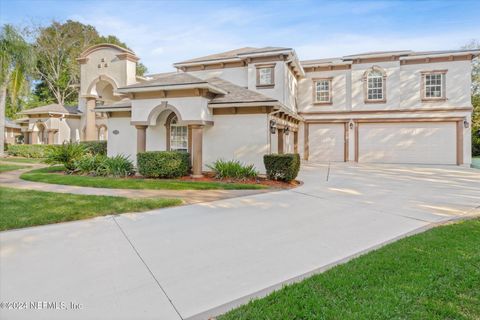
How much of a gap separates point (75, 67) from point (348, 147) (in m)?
32.6

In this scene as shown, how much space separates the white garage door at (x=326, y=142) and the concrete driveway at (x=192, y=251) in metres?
13.3

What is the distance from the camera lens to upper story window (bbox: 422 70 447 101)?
20031 millimetres

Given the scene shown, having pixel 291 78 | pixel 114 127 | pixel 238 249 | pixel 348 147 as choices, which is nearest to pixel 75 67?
pixel 114 127

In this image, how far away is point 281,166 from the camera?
11.6 meters

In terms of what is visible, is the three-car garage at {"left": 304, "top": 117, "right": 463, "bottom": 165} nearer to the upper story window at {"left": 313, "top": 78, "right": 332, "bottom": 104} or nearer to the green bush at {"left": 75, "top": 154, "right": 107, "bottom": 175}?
the upper story window at {"left": 313, "top": 78, "right": 332, "bottom": 104}

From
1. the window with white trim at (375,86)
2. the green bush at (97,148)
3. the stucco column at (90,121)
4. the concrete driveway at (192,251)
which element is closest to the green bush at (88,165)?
the green bush at (97,148)

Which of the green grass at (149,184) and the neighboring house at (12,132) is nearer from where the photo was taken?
the green grass at (149,184)

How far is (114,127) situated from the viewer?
15742mm

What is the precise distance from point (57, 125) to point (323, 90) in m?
20.8

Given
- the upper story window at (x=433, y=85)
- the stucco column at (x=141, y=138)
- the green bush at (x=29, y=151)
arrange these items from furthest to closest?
the green bush at (x=29, y=151)
the upper story window at (x=433, y=85)
the stucco column at (x=141, y=138)

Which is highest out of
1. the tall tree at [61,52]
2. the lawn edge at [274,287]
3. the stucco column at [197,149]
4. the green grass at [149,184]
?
the tall tree at [61,52]

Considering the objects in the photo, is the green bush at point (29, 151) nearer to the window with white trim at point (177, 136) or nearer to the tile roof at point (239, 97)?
the window with white trim at point (177, 136)

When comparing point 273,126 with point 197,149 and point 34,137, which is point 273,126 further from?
point 34,137

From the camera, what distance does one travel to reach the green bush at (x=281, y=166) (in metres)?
11.6
